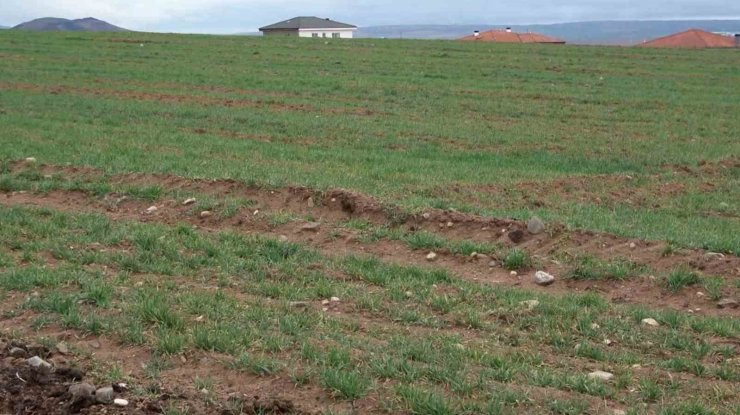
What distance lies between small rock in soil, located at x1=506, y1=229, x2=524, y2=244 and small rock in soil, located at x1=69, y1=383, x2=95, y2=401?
4.43 metres

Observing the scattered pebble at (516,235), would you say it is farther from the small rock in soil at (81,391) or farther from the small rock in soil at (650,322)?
the small rock in soil at (81,391)

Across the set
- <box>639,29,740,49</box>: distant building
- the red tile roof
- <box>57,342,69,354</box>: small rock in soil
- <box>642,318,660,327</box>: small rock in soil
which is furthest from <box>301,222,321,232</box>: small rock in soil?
<box>639,29,740,49</box>: distant building

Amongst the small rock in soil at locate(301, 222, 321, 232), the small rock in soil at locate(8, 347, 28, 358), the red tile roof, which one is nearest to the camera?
the small rock in soil at locate(8, 347, 28, 358)

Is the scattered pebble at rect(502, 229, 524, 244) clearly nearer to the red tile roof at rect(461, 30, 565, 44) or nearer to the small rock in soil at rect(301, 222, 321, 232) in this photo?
the small rock in soil at rect(301, 222, 321, 232)

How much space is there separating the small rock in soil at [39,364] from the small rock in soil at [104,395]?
47 centimetres

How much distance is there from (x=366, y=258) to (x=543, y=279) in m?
1.53

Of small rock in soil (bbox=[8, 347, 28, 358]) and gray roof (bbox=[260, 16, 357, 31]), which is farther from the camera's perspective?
gray roof (bbox=[260, 16, 357, 31])

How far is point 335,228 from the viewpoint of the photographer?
8.45 m

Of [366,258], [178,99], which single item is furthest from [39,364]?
[178,99]

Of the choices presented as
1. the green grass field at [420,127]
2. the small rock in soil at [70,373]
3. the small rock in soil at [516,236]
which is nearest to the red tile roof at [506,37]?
the green grass field at [420,127]

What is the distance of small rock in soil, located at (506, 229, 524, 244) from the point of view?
26.5 ft

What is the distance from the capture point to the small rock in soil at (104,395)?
464cm

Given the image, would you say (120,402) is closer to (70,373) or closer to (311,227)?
(70,373)

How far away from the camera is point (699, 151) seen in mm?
15242
